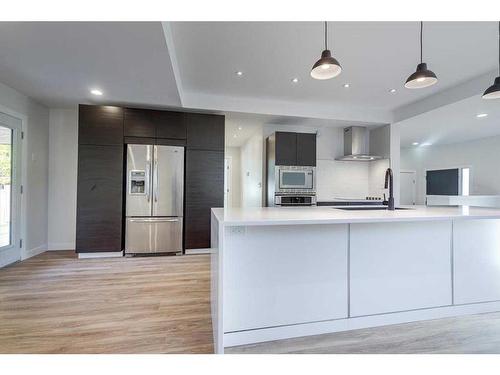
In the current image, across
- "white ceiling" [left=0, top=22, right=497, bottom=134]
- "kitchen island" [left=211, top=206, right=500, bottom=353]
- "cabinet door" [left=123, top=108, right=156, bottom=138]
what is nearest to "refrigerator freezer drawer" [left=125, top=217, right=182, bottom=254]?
"cabinet door" [left=123, top=108, right=156, bottom=138]

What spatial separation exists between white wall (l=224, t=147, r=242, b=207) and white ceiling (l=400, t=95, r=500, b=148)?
4660 mm

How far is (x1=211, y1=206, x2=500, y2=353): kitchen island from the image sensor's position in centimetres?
174

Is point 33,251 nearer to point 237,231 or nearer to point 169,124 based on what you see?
point 169,124

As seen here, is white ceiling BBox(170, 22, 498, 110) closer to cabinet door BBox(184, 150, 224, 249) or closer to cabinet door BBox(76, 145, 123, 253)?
cabinet door BBox(184, 150, 224, 249)

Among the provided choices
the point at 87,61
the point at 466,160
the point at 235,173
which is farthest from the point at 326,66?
the point at 466,160

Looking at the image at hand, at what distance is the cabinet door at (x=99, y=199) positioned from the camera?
12.5 feet

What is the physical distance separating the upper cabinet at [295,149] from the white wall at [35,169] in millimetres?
4075

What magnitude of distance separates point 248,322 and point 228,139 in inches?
218

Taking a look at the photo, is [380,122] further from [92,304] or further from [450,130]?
[92,304]

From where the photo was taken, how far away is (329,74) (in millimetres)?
1966

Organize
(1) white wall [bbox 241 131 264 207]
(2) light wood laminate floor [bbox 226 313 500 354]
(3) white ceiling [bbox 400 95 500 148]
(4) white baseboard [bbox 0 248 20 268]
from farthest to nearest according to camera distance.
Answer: (1) white wall [bbox 241 131 264 207] → (3) white ceiling [bbox 400 95 500 148] → (4) white baseboard [bbox 0 248 20 268] → (2) light wood laminate floor [bbox 226 313 500 354]

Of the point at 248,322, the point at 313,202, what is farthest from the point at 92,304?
the point at 313,202

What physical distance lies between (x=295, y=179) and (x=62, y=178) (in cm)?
424

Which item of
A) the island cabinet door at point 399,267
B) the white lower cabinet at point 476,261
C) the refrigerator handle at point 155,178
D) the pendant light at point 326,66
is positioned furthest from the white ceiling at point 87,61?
the white lower cabinet at point 476,261
